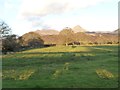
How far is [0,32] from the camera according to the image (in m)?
122

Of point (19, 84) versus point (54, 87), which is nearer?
point (54, 87)

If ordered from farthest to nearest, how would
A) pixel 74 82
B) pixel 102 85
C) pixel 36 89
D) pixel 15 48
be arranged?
pixel 15 48, pixel 74 82, pixel 102 85, pixel 36 89

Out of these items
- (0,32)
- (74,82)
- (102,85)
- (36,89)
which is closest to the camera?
(36,89)

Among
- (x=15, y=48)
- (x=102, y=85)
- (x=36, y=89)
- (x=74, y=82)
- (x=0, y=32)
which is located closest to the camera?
(x=36, y=89)

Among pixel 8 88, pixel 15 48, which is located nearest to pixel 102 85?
pixel 8 88

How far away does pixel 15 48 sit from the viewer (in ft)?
443

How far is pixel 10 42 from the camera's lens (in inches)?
4934

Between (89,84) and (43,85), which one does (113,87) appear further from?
(43,85)

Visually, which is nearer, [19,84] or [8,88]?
[8,88]

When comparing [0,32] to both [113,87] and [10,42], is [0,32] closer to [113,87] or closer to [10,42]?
[10,42]

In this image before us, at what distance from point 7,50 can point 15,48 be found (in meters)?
8.84

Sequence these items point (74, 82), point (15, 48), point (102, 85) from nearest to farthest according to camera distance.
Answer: point (102, 85) < point (74, 82) < point (15, 48)

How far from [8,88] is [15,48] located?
109 meters

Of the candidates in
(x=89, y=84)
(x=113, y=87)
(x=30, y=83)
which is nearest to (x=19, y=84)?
(x=30, y=83)
